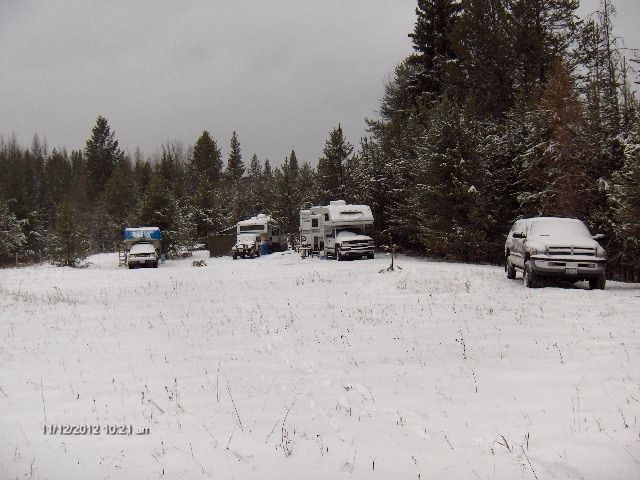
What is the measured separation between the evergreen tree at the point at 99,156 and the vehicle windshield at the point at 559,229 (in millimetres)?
70320

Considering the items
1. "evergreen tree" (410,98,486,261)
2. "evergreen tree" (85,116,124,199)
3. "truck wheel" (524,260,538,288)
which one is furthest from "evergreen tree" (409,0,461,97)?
"evergreen tree" (85,116,124,199)

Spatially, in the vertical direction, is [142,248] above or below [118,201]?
below

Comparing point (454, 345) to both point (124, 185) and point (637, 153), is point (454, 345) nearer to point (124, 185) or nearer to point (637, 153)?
point (637, 153)

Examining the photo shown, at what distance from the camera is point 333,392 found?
19.3 feet

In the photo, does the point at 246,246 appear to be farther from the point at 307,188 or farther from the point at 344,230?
the point at 307,188

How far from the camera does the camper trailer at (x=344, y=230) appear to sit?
29984mm

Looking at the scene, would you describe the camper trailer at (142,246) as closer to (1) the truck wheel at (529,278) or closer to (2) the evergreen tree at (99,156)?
(1) the truck wheel at (529,278)

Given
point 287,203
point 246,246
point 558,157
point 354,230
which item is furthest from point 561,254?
point 287,203

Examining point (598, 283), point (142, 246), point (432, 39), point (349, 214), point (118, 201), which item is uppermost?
point (432, 39)

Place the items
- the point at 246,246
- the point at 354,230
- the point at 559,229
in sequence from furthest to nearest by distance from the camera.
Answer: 1. the point at 246,246
2. the point at 354,230
3. the point at 559,229

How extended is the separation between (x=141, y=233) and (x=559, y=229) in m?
31.3

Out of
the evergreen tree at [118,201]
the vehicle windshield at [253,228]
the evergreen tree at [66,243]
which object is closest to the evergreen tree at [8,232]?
the evergreen tree at [66,243]

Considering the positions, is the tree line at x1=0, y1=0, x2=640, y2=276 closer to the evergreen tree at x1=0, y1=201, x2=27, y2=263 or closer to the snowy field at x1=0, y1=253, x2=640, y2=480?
the evergreen tree at x1=0, y1=201, x2=27, y2=263

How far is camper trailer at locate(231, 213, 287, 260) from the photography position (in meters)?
40.2
